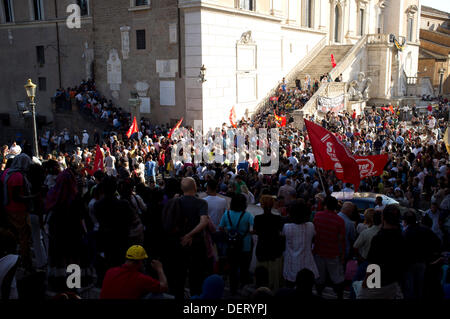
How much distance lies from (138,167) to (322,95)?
15644 millimetres

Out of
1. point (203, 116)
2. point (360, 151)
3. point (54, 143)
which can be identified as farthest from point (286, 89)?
point (54, 143)

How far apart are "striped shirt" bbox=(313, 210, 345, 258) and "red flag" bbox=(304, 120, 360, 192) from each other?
2751 millimetres

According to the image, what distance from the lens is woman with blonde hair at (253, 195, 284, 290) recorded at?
513 cm

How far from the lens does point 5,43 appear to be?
2994 centimetres

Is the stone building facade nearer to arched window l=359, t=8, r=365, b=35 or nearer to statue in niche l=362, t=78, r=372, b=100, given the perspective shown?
statue in niche l=362, t=78, r=372, b=100

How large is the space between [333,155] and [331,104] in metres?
18.4

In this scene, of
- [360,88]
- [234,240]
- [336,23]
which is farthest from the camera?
[336,23]

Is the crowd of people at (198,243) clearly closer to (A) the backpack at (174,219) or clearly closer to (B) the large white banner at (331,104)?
(A) the backpack at (174,219)

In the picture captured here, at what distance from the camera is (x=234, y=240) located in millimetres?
5375

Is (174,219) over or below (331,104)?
below

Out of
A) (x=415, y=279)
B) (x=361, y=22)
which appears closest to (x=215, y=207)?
(x=415, y=279)

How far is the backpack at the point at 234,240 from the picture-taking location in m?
5.34

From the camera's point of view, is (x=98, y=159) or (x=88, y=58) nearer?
(x=98, y=159)

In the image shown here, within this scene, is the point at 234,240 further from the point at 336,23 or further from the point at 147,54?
the point at 336,23
